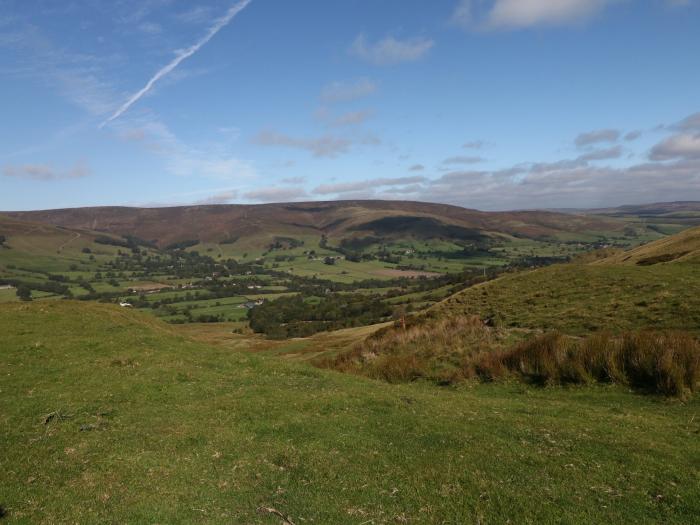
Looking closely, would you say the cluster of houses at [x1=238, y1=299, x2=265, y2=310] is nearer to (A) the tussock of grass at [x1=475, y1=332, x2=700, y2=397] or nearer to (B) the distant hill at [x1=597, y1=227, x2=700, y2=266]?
(B) the distant hill at [x1=597, y1=227, x2=700, y2=266]

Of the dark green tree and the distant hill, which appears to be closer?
the distant hill

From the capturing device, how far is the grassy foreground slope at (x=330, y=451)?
8.49 meters

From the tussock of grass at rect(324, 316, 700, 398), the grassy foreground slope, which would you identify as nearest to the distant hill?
the tussock of grass at rect(324, 316, 700, 398)

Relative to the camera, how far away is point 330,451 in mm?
11148

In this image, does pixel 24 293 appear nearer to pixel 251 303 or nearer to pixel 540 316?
pixel 251 303

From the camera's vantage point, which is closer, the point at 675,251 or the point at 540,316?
the point at 540,316

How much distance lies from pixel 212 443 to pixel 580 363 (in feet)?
47.2

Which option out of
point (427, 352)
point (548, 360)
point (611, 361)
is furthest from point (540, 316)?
point (611, 361)

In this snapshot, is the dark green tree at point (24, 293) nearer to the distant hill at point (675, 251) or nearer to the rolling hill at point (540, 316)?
the rolling hill at point (540, 316)

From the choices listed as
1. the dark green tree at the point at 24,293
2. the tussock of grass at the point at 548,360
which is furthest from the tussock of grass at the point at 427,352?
the dark green tree at the point at 24,293

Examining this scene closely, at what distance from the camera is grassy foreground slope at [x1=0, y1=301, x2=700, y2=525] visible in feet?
27.9

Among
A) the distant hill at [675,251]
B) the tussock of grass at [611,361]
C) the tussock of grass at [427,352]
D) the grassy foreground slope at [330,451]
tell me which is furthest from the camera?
the distant hill at [675,251]

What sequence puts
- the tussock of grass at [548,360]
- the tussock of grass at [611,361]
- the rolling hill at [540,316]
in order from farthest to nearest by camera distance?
the rolling hill at [540,316], the tussock of grass at [548,360], the tussock of grass at [611,361]

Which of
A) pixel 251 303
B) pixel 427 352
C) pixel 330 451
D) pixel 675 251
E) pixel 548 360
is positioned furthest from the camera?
pixel 251 303
